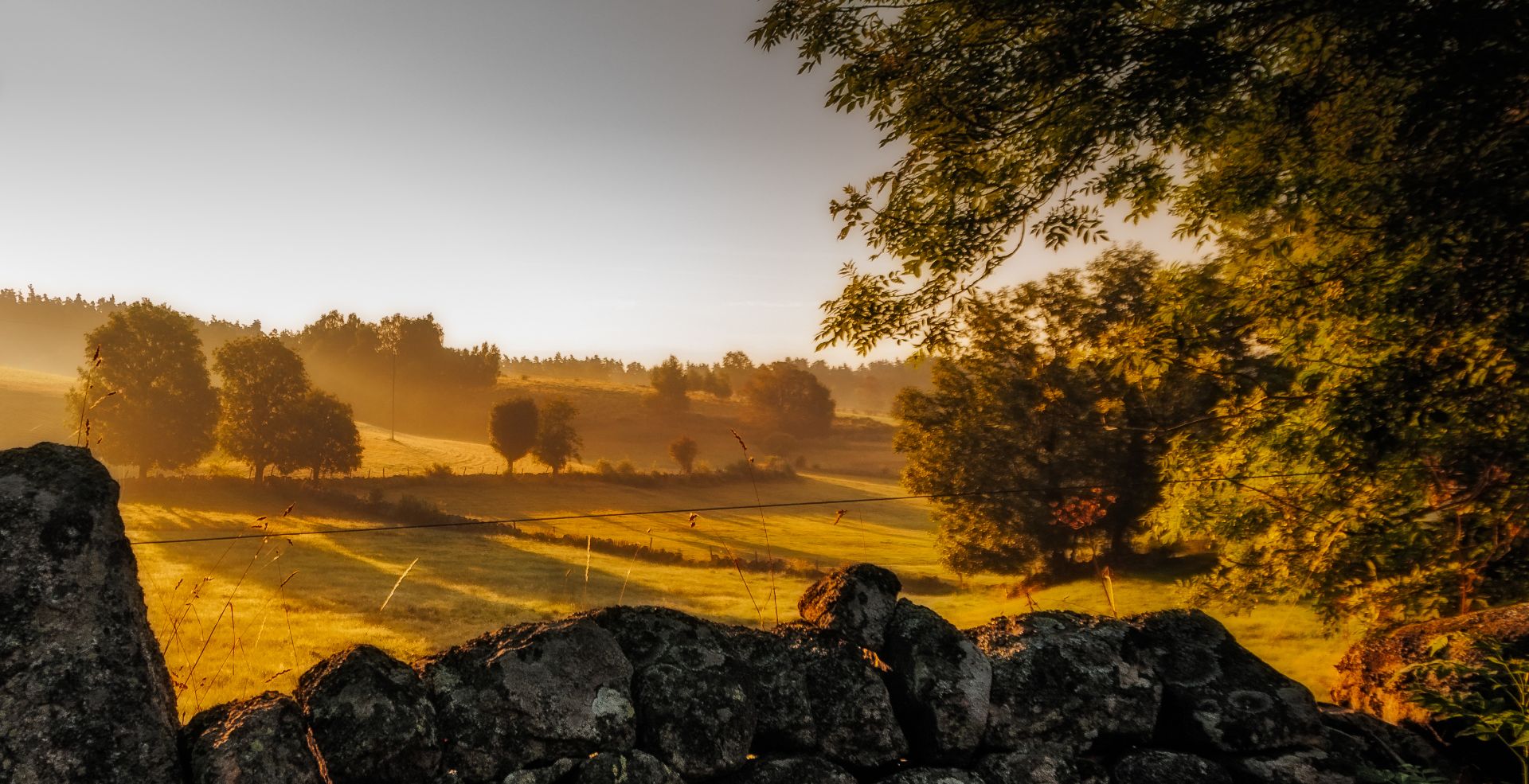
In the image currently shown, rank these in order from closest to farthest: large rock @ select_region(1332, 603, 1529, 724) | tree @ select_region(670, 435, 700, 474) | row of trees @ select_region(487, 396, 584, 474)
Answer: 1. large rock @ select_region(1332, 603, 1529, 724)
2. row of trees @ select_region(487, 396, 584, 474)
3. tree @ select_region(670, 435, 700, 474)

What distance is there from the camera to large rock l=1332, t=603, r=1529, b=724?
380cm

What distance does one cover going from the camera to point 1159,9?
215 inches

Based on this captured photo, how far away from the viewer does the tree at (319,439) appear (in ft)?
169

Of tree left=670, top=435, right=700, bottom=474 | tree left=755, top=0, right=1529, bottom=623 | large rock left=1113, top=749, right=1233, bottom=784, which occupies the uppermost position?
tree left=755, top=0, right=1529, bottom=623

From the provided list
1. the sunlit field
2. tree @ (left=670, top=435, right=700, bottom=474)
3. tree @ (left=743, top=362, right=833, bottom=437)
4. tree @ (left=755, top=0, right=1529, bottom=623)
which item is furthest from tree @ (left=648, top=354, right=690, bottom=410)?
tree @ (left=755, top=0, right=1529, bottom=623)

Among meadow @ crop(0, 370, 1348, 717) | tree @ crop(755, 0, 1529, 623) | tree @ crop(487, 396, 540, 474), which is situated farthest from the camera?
tree @ crop(487, 396, 540, 474)

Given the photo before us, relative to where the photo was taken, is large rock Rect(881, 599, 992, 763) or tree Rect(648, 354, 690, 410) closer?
large rock Rect(881, 599, 992, 763)

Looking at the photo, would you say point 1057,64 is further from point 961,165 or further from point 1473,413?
point 1473,413

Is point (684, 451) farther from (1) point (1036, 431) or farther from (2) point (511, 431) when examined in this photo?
(1) point (1036, 431)

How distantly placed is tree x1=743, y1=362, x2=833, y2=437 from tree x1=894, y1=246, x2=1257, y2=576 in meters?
70.4

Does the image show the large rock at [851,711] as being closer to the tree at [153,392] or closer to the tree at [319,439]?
the tree at [319,439]

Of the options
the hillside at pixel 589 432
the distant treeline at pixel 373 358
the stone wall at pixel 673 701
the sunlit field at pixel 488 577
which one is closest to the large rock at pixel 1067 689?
the stone wall at pixel 673 701

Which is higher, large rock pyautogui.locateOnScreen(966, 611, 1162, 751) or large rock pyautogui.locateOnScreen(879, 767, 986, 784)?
large rock pyautogui.locateOnScreen(966, 611, 1162, 751)

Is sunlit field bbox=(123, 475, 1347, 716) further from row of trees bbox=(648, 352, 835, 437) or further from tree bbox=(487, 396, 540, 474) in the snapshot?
row of trees bbox=(648, 352, 835, 437)
